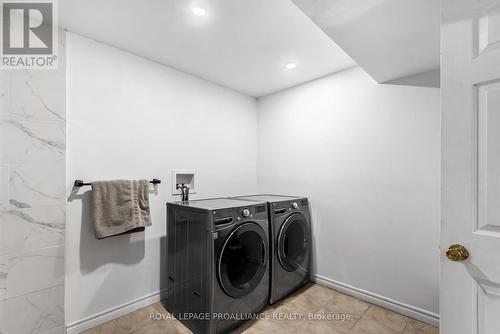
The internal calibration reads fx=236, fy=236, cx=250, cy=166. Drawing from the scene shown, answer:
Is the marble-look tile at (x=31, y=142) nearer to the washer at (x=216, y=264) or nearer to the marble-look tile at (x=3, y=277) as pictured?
the marble-look tile at (x=3, y=277)

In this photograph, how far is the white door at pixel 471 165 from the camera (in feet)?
2.94

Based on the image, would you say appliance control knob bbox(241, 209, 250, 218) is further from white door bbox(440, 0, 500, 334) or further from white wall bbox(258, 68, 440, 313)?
white door bbox(440, 0, 500, 334)

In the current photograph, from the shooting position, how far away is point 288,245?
2338mm

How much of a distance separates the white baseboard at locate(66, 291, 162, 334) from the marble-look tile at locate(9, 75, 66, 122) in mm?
1483

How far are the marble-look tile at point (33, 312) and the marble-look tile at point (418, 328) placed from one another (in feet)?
8.20

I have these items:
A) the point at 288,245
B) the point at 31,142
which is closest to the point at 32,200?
the point at 31,142

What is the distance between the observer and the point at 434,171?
6.00 ft

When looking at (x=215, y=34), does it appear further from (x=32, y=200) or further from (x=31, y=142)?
(x=32, y=200)

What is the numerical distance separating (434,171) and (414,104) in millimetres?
562

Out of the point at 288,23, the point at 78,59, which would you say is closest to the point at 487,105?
the point at 288,23

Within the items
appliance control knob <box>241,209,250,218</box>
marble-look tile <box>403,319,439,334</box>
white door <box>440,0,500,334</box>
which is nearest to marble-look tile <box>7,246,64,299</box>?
appliance control knob <box>241,209,250,218</box>

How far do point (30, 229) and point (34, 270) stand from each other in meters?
0.27

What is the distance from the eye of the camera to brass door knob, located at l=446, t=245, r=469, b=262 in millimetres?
938

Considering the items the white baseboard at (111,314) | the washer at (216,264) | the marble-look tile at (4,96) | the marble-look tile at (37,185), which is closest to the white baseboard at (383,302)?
the washer at (216,264)
